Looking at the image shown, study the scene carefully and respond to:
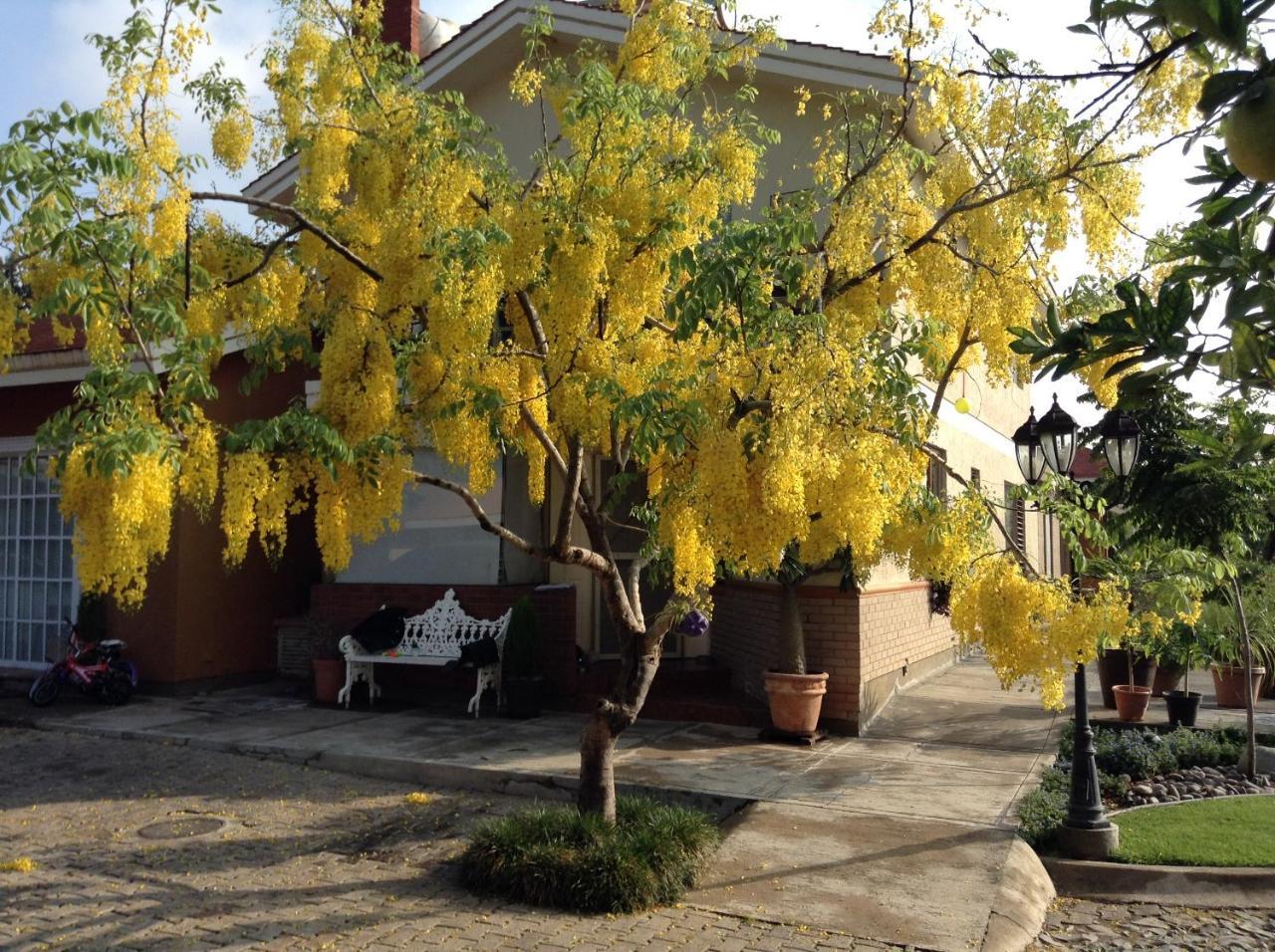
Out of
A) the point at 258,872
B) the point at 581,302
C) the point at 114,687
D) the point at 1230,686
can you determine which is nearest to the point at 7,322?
the point at 581,302

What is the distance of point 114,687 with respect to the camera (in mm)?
12211

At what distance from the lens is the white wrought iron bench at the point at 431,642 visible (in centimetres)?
1184

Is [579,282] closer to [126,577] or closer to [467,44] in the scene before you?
[126,577]

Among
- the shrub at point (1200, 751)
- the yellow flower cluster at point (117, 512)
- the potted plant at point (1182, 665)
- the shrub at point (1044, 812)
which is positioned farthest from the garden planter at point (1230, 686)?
the yellow flower cluster at point (117, 512)

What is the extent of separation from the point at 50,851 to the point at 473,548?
20.8 feet

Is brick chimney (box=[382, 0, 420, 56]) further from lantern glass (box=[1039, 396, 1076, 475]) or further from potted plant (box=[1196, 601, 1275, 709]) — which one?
potted plant (box=[1196, 601, 1275, 709])

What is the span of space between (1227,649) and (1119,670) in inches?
57.5

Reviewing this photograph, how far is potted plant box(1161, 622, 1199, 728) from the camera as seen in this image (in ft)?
34.9

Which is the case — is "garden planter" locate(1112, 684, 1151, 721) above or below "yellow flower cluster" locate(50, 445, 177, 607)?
below

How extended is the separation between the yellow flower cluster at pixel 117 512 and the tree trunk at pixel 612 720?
278cm

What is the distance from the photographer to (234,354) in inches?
517

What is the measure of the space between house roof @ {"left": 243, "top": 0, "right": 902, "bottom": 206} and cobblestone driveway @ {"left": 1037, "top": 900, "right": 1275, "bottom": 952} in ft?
25.9

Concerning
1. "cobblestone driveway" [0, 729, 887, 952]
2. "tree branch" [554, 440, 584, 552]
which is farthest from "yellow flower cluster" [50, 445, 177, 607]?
"tree branch" [554, 440, 584, 552]

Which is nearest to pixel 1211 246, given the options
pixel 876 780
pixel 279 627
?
pixel 876 780
